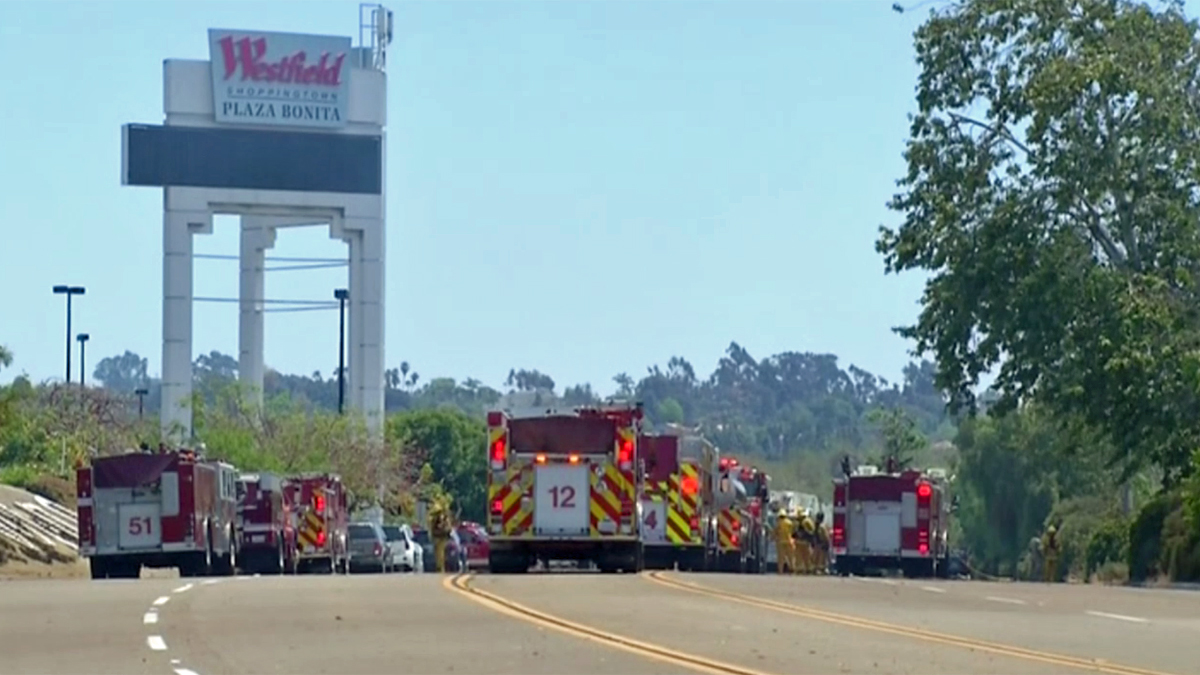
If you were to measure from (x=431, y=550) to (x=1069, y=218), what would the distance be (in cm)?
2148

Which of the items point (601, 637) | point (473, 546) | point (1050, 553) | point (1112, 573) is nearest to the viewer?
point (601, 637)

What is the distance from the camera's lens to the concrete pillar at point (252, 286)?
105 meters

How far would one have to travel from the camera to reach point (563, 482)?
133ft

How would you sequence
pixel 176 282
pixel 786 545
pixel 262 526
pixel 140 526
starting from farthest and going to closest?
pixel 176 282 → pixel 786 545 → pixel 262 526 → pixel 140 526

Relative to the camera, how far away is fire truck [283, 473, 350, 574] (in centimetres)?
6038

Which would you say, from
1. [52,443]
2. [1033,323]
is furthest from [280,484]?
[52,443]

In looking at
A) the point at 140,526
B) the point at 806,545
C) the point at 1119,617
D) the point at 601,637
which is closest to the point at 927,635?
the point at 601,637

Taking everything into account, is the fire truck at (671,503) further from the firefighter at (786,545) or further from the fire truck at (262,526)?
the fire truck at (262,526)

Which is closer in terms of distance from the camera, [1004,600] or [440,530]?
[1004,600]

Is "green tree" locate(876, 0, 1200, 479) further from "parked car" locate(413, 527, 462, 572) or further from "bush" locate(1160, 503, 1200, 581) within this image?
"parked car" locate(413, 527, 462, 572)

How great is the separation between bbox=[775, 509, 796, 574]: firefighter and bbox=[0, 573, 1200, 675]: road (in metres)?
21.7

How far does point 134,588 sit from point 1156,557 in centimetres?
2633

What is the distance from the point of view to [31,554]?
61188 millimetres

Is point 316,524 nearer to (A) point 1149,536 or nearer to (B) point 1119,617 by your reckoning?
(A) point 1149,536
